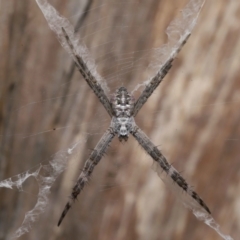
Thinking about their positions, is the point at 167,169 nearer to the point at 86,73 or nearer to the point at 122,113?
the point at 122,113

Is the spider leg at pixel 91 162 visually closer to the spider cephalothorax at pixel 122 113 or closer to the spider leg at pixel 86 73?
the spider cephalothorax at pixel 122 113

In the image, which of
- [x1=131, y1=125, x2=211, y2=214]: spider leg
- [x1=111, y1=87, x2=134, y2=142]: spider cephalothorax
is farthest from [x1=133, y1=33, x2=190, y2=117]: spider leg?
[x1=131, y1=125, x2=211, y2=214]: spider leg

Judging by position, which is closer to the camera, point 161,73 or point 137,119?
point 161,73

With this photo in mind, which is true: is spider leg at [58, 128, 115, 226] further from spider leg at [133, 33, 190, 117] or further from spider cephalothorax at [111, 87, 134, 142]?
spider leg at [133, 33, 190, 117]

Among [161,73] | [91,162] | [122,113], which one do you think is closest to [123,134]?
[122,113]

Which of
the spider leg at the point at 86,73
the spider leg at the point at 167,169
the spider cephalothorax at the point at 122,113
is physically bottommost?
the spider leg at the point at 167,169

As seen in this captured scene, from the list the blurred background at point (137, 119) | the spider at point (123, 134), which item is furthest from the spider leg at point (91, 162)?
the blurred background at point (137, 119)

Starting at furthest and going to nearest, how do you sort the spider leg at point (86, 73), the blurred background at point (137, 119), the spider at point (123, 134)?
the blurred background at point (137, 119), the spider at point (123, 134), the spider leg at point (86, 73)

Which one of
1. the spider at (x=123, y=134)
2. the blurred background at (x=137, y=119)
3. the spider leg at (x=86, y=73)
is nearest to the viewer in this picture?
the spider leg at (x=86, y=73)
